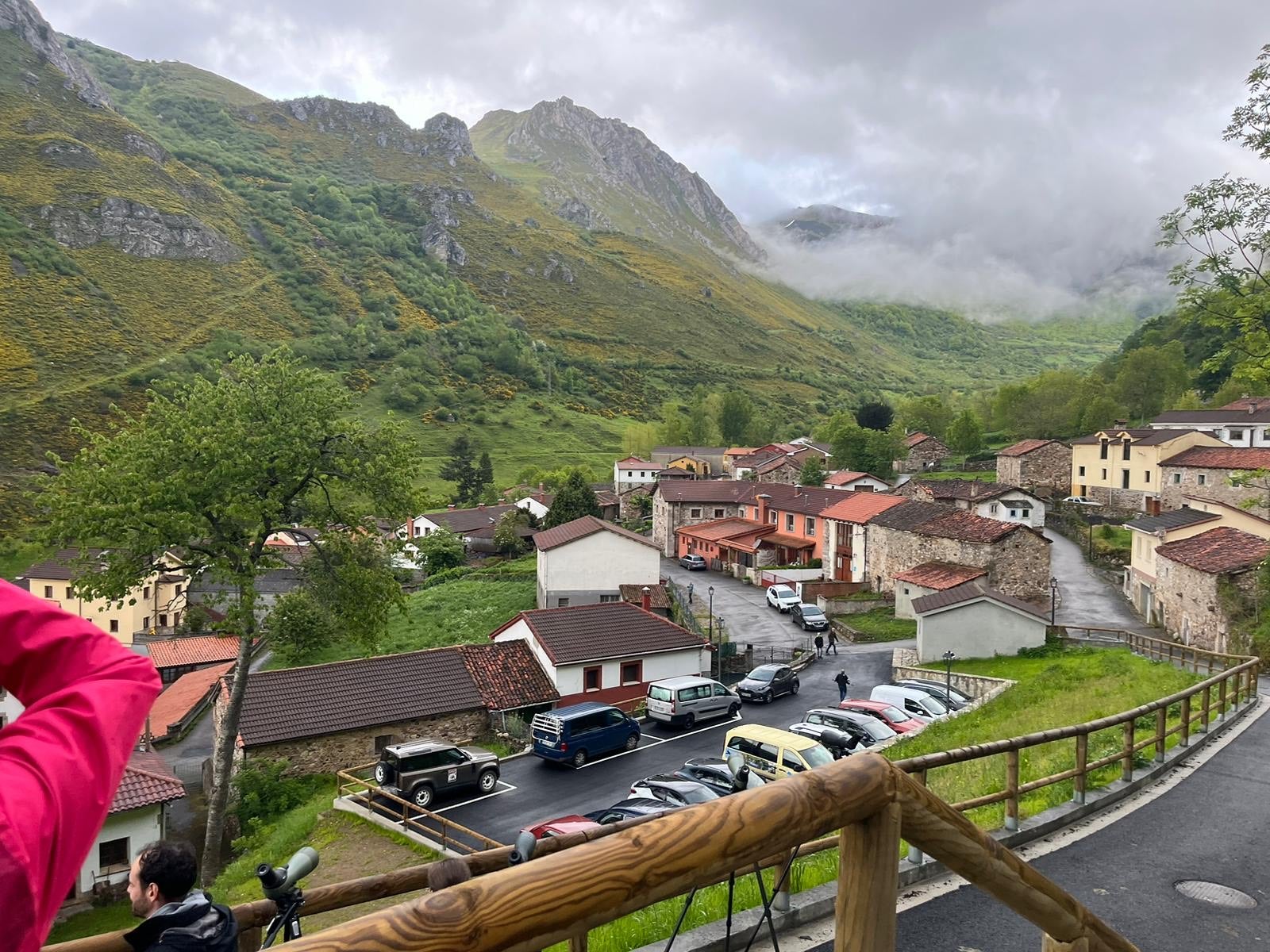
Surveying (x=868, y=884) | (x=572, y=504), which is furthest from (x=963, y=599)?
(x=572, y=504)

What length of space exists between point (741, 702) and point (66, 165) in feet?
522

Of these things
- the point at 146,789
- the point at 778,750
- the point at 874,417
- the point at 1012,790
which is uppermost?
the point at 874,417

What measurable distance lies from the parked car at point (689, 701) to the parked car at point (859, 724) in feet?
17.9

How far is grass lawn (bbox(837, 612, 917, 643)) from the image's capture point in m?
39.3

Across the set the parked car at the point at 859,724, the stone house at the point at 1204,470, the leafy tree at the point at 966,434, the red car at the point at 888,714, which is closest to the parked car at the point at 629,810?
the parked car at the point at 859,724

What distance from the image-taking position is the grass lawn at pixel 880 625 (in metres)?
39.3

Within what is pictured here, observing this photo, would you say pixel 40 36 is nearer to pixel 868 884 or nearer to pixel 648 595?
pixel 648 595

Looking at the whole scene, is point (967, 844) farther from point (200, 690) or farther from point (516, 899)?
point (200, 690)

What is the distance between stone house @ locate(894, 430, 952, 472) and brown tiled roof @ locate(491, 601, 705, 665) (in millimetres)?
63210

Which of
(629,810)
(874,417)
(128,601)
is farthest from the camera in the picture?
(874,417)

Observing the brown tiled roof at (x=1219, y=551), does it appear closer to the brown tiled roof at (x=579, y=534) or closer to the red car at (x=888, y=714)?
the red car at (x=888, y=714)

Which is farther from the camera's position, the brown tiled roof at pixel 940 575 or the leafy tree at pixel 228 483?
the brown tiled roof at pixel 940 575

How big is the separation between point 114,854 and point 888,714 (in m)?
22.0

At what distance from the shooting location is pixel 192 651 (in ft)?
155
